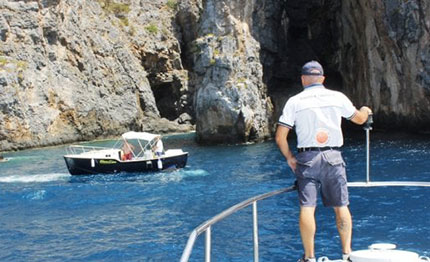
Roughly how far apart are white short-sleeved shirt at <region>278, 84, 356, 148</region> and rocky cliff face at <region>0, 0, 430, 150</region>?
37.9 m

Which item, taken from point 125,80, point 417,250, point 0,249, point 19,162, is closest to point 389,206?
point 417,250

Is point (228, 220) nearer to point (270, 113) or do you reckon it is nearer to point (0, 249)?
point (0, 249)

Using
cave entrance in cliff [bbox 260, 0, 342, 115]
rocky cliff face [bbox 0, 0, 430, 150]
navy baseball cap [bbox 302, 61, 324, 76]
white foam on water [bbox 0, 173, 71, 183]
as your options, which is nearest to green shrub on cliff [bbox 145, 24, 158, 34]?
rocky cliff face [bbox 0, 0, 430, 150]

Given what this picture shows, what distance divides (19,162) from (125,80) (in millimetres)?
30328

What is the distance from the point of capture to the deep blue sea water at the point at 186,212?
51.1ft

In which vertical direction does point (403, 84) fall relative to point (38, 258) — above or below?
above

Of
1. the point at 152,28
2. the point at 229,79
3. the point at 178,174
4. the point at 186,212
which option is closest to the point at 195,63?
the point at 229,79

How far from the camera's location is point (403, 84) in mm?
44875

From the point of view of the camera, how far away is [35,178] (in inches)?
1271

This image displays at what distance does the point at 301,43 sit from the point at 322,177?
57882 mm

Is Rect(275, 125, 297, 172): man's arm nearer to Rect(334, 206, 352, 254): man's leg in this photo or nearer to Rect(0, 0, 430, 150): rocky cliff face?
Rect(334, 206, 352, 254): man's leg

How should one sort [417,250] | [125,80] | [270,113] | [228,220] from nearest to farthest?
[417,250], [228,220], [270,113], [125,80]

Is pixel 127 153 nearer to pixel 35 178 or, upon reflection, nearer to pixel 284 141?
pixel 35 178

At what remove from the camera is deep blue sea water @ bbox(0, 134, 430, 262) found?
15570mm
